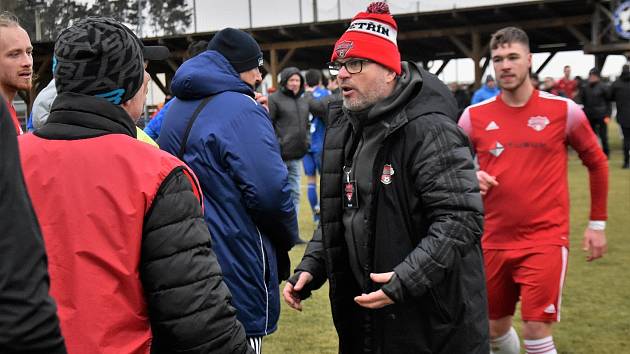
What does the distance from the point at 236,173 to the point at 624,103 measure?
14699mm

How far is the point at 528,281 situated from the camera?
3.98m

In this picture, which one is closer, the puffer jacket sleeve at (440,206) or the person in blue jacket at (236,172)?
the puffer jacket sleeve at (440,206)

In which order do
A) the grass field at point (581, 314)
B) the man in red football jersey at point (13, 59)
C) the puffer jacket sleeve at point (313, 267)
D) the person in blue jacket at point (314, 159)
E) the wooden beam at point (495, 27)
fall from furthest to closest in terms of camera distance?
the wooden beam at point (495, 27), the person in blue jacket at point (314, 159), the grass field at point (581, 314), the man in red football jersey at point (13, 59), the puffer jacket sleeve at point (313, 267)

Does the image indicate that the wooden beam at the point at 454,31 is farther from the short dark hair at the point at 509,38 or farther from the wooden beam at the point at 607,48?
the short dark hair at the point at 509,38

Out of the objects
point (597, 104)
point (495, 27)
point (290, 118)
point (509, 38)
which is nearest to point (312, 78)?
point (290, 118)

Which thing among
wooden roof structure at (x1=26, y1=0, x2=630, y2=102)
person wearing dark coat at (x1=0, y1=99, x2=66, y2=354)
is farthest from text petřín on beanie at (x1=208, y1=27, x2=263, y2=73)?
wooden roof structure at (x1=26, y1=0, x2=630, y2=102)

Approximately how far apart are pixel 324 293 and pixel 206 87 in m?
3.95

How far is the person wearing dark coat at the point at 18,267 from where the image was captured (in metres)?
1.25

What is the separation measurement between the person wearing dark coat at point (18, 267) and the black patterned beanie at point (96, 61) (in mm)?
716

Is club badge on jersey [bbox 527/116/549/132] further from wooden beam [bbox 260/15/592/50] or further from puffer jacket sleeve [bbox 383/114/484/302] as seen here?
wooden beam [bbox 260/15/592/50]

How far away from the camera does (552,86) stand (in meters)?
22.5

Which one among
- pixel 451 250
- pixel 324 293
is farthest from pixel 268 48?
pixel 451 250

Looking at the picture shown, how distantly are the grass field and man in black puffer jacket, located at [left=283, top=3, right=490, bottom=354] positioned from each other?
2368mm

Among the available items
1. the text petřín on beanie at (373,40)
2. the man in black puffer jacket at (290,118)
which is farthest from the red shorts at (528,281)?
the man in black puffer jacket at (290,118)
